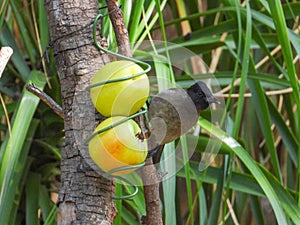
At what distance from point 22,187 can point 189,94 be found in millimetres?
523

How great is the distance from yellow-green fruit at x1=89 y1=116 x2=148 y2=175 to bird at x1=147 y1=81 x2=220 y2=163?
0.03m

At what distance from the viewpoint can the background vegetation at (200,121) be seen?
2.21 ft

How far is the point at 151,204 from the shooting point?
408 millimetres

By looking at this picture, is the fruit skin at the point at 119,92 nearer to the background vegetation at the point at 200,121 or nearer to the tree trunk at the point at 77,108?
the tree trunk at the point at 77,108

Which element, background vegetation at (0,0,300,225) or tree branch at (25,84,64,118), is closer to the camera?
tree branch at (25,84,64,118)

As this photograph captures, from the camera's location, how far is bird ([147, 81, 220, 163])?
40cm

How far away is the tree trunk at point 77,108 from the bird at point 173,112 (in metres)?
0.04

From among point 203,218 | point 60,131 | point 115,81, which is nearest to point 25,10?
point 60,131

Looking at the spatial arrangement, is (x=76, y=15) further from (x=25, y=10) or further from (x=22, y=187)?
(x=25, y=10)

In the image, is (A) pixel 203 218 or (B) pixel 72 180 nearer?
(B) pixel 72 180

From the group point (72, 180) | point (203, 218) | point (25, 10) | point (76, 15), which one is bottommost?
point (203, 218)

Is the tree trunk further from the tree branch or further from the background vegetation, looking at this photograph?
the background vegetation

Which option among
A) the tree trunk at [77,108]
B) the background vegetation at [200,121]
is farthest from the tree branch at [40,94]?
the background vegetation at [200,121]

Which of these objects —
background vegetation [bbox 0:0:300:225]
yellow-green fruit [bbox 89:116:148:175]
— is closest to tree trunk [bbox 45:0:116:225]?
yellow-green fruit [bbox 89:116:148:175]
